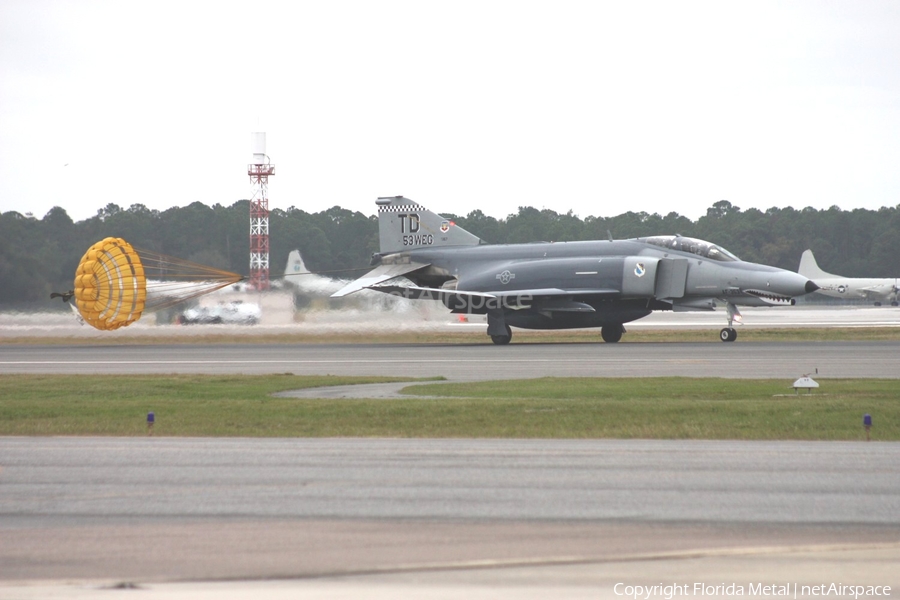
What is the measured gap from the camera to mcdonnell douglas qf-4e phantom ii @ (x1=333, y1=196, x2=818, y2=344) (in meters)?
30.8

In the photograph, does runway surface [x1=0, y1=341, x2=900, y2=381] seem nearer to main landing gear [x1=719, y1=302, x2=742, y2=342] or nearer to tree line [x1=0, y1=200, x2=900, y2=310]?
main landing gear [x1=719, y1=302, x2=742, y2=342]

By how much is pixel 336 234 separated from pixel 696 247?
110 ft

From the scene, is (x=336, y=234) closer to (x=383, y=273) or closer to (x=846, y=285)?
(x=383, y=273)

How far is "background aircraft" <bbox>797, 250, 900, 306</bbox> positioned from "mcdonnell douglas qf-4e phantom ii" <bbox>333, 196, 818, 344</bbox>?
3439 cm

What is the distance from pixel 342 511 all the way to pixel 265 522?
2.04ft

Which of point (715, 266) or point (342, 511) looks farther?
point (715, 266)

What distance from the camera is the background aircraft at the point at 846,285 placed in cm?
6375

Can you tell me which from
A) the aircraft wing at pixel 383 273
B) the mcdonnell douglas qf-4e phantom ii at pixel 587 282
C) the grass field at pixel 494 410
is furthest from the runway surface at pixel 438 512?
the aircraft wing at pixel 383 273

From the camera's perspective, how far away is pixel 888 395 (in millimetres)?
15781

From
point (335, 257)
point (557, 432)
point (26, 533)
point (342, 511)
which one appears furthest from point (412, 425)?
point (335, 257)

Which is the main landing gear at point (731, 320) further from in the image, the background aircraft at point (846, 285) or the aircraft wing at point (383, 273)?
the background aircraft at point (846, 285)

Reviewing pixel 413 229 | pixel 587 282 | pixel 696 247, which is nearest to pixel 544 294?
pixel 587 282

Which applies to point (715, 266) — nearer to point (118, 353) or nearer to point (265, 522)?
point (118, 353)

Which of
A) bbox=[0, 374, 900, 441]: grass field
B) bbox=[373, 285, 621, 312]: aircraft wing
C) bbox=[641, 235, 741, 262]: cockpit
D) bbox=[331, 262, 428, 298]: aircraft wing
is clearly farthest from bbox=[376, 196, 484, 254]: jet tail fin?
bbox=[0, 374, 900, 441]: grass field
